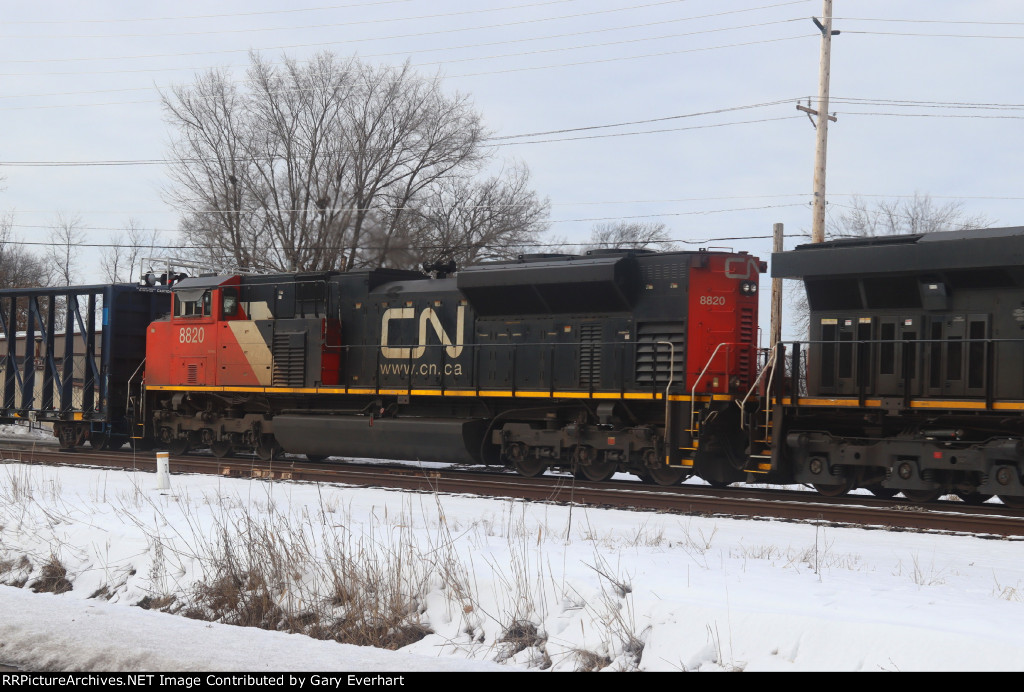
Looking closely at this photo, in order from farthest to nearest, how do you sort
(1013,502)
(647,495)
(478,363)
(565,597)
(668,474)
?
1. (478,363)
2. (668,474)
3. (647,495)
4. (1013,502)
5. (565,597)

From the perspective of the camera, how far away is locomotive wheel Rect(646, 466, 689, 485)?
14.8 m

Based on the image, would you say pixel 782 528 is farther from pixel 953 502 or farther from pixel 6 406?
pixel 6 406

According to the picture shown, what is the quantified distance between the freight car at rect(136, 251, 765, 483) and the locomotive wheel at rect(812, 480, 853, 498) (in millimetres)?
1417

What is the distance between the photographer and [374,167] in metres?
34.4

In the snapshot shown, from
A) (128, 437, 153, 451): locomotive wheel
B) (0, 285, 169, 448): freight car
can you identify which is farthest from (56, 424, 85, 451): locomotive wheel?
(128, 437, 153, 451): locomotive wheel

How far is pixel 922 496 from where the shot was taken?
12.7m

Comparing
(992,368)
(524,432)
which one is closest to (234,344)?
(524,432)

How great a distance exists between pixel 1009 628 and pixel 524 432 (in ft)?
35.3

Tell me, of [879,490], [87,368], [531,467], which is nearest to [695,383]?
[879,490]

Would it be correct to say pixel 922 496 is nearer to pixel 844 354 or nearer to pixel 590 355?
pixel 844 354

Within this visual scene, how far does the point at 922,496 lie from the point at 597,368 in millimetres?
5110

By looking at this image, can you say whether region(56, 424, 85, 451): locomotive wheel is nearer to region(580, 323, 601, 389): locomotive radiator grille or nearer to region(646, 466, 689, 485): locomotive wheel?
region(580, 323, 601, 389): locomotive radiator grille

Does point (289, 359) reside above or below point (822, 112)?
below

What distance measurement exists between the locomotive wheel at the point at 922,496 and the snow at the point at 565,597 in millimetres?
2491
